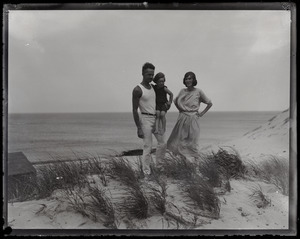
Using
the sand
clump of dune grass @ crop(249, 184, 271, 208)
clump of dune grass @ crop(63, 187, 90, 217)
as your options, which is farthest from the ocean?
clump of dune grass @ crop(249, 184, 271, 208)

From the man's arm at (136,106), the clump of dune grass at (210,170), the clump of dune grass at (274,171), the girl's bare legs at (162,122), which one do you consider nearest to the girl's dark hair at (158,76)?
the man's arm at (136,106)

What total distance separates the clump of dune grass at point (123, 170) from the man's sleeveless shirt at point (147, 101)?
1.54 feet

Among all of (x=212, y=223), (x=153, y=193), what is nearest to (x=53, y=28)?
(x=153, y=193)

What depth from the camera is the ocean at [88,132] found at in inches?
97.4

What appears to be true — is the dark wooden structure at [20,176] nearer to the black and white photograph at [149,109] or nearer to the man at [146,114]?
the black and white photograph at [149,109]

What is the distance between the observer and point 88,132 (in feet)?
8.16

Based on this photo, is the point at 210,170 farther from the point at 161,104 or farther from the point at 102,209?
the point at 102,209

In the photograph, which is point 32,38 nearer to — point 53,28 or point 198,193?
point 53,28

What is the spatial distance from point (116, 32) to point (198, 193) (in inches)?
60.2

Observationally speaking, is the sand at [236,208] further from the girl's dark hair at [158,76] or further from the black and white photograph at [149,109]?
the girl's dark hair at [158,76]

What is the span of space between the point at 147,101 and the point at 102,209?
98cm

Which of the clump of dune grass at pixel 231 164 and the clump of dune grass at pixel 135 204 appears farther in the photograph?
the clump of dune grass at pixel 231 164

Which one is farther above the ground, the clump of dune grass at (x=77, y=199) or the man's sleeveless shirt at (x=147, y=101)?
the man's sleeveless shirt at (x=147, y=101)

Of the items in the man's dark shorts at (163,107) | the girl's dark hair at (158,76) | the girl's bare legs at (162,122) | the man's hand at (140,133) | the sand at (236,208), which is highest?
the girl's dark hair at (158,76)
